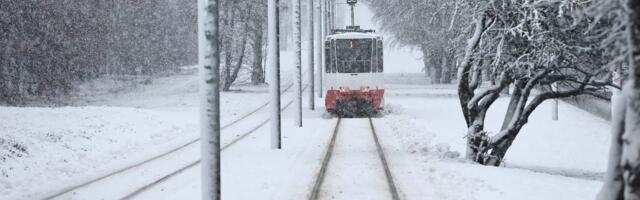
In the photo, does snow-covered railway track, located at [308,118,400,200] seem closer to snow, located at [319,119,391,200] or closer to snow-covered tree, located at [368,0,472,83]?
snow, located at [319,119,391,200]

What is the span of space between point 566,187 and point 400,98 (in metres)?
25.3

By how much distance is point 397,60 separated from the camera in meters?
96.9

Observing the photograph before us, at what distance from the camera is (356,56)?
26641mm

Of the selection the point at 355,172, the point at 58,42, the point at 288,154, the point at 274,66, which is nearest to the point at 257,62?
the point at 58,42

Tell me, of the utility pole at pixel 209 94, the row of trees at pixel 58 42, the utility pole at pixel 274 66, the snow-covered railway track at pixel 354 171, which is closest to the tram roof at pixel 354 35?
the snow-covered railway track at pixel 354 171

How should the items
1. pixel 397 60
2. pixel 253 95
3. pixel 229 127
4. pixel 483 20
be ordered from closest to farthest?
pixel 483 20 → pixel 229 127 → pixel 253 95 → pixel 397 60

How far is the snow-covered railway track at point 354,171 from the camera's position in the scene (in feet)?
37.0

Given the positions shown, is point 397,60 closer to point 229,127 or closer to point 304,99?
point 304,99

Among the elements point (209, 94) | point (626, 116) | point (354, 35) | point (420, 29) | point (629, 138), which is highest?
point (420, 29)

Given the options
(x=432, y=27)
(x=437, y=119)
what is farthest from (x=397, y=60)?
(x=437, y=119)

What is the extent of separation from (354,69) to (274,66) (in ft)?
31.0

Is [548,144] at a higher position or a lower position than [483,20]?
lower

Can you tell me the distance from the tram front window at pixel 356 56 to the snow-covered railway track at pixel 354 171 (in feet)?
19.6

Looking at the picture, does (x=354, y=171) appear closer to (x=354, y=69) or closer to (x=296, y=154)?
(x=296, y=154)
